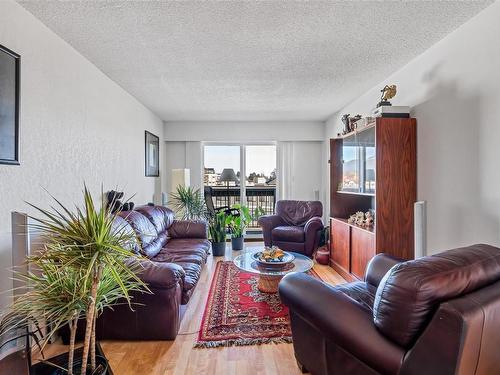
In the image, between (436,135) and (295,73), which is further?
(295,73)

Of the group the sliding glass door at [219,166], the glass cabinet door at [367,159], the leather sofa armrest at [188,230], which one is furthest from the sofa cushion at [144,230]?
the sliding glass door at [219,166]

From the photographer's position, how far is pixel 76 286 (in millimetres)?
1219

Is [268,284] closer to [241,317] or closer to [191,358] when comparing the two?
[241,317]

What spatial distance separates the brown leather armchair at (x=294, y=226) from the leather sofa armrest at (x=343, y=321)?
8.70 ft

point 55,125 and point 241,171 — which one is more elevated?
point 55,125

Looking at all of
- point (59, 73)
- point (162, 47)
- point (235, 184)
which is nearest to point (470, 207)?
point (162, 47)

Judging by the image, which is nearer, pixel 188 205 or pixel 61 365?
pixel 61 365

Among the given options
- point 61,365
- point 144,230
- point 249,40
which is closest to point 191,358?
point 61,365

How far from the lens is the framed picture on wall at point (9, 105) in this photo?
1.71 metres

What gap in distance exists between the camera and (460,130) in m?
2.23

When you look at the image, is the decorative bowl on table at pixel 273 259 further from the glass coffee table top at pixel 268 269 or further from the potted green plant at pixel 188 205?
the potted green plant at pixel 188 205

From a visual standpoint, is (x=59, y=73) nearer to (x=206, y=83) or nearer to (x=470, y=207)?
(x=206, y=83)

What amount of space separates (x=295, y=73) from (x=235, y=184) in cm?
307

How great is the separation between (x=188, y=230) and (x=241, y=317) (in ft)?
5.78
